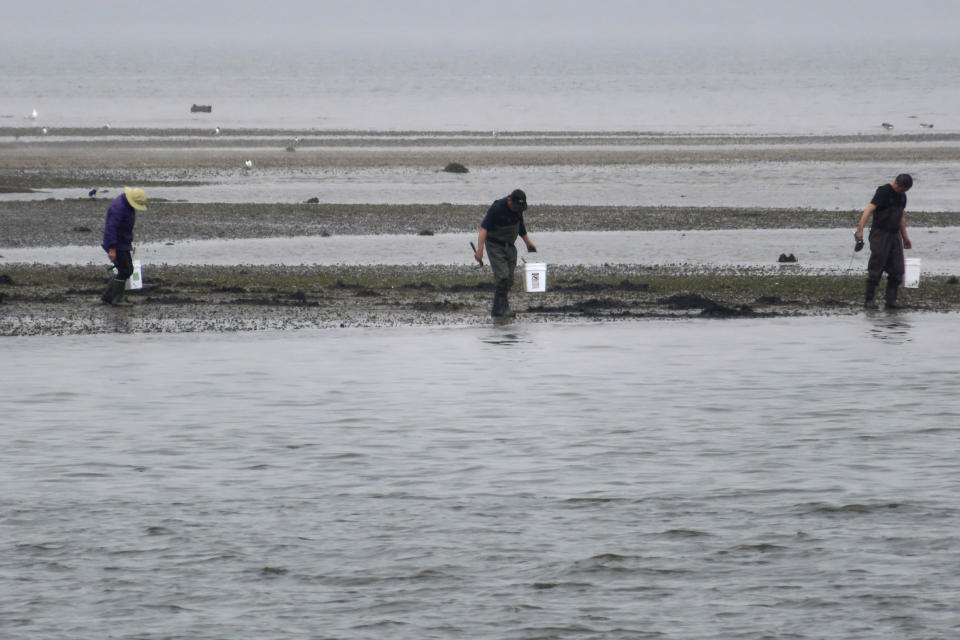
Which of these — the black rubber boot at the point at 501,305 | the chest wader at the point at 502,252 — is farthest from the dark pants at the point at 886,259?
the black rubber boot at the point at 501,305

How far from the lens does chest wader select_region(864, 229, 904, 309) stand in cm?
1688

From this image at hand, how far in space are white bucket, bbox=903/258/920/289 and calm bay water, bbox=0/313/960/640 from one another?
11.7 ft

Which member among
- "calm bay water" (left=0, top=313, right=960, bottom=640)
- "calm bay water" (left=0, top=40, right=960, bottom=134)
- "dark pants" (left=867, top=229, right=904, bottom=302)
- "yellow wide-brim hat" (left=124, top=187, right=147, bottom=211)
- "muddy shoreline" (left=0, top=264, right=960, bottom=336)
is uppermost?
"calm bay water" (left=0, top=40, right=960, bottom=134)

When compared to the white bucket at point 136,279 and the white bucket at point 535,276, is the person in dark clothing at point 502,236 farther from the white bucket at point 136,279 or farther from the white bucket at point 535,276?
the white bucket at point 136,279

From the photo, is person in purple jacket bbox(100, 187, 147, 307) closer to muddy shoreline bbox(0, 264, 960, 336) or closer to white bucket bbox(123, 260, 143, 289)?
muddy shoreline bbox(0, 264, 960, 336)

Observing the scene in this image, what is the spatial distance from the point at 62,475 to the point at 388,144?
46.9 metres

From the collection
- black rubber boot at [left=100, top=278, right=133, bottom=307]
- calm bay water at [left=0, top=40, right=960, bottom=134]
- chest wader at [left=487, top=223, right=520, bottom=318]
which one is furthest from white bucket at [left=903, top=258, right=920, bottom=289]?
calm bay water at [left=0, top=40, right=960, bottom=134]

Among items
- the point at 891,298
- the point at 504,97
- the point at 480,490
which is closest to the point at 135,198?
the point at 480,490

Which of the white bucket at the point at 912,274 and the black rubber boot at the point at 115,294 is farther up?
the white bucket at the point at 912,274

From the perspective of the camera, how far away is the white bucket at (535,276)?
1859 centimetres

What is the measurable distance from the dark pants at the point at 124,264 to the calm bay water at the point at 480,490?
6.32 ft

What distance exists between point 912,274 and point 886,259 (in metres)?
2.07

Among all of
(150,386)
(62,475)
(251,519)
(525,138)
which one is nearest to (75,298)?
(150,386)

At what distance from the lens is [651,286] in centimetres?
1947
